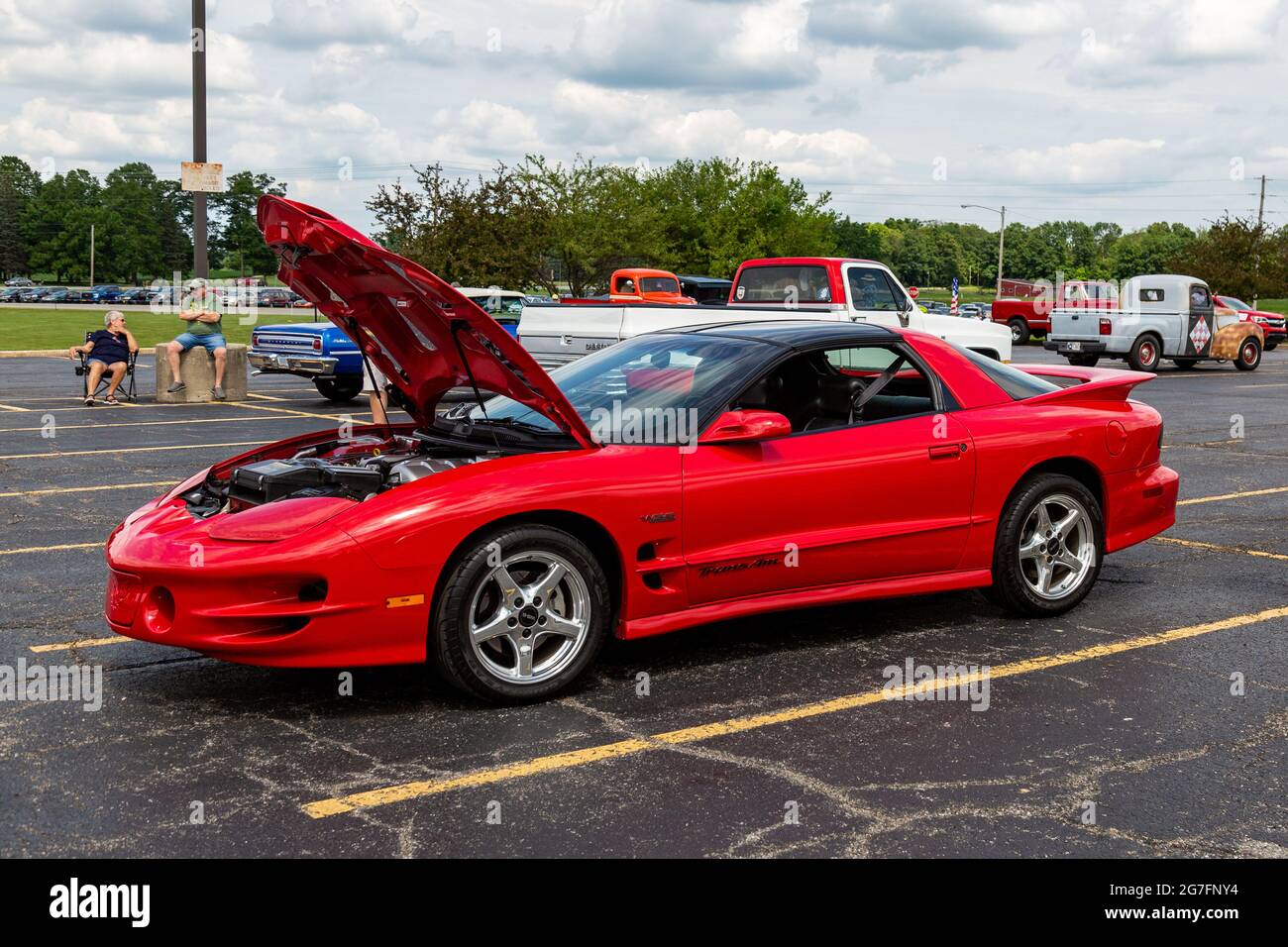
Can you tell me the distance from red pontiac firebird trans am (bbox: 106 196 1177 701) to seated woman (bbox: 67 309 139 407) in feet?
38.2

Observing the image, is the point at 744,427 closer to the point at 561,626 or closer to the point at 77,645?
the point at 561,626

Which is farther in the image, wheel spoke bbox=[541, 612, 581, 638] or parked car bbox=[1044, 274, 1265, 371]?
parked car bbox=[1044, 274, 1265, 371]

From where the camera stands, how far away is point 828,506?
18.4 ft

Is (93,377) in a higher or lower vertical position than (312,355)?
lower

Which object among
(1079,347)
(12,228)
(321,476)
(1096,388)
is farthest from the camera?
(12,228)

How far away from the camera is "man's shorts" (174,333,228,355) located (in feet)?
58.6

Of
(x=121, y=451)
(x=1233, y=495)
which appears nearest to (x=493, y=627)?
(x=1233, y=495)

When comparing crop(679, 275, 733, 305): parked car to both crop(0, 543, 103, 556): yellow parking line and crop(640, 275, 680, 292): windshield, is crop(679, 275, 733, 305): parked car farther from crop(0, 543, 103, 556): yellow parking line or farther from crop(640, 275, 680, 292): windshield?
crop(0, 543, 103, 556): yellow parking line

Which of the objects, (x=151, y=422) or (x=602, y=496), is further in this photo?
(x=151, y=422)

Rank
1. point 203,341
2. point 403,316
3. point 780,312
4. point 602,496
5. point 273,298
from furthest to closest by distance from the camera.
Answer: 1. point 273,298
2. point 203,341
3. point 780,312
4. point 403,316
5. point 602,496

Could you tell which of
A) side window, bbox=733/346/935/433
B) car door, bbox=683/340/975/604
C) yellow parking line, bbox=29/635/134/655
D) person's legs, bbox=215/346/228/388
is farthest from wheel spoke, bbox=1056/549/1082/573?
person's legs, bbox=215/346/228/388

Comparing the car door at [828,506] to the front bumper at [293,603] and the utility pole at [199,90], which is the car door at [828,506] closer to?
the front bumper at [293,603]

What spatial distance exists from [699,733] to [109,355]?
1433cm
